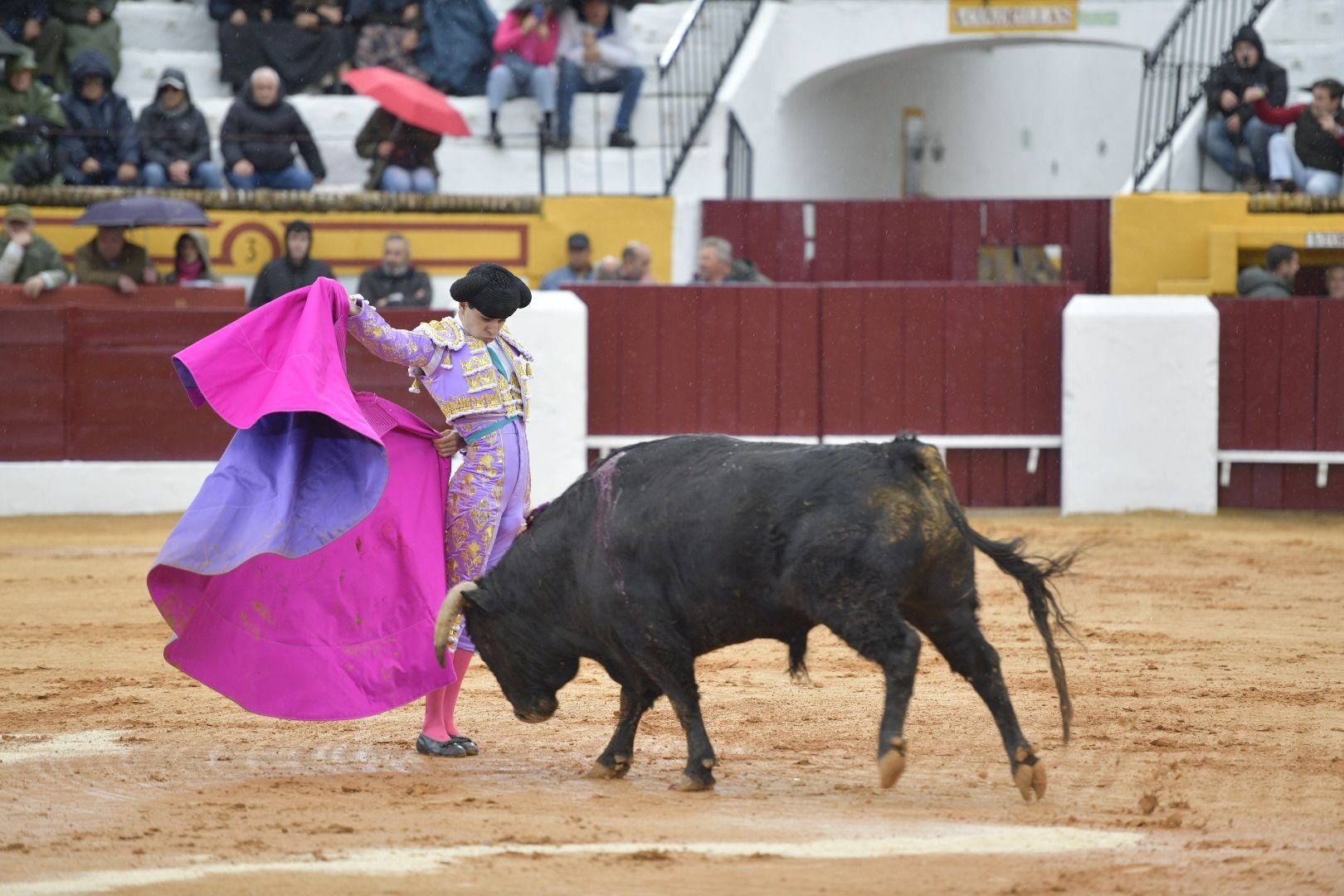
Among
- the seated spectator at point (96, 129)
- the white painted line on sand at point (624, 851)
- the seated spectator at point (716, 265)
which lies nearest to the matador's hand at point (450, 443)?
the white painted line on sand at point (624, 851)

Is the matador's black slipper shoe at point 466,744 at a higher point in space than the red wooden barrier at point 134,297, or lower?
lower

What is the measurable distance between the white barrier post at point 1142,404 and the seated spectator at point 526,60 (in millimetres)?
4269

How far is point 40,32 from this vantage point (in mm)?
13070

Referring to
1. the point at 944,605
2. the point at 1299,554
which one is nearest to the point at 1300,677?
the point at 944,605

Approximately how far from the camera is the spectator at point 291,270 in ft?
36.1

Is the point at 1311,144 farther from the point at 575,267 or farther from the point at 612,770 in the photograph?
the point at 612,770

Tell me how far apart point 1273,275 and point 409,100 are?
216 inches

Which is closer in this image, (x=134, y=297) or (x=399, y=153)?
(x=134, y=297)

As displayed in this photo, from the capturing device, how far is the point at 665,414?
10992mm

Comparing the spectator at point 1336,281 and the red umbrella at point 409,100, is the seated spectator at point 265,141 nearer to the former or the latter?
the red umbrella at point 409,100

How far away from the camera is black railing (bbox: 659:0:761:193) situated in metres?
13.1

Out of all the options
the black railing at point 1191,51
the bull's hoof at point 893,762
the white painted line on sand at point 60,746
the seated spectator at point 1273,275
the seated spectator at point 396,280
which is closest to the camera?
the bull's hoof at point 893,762

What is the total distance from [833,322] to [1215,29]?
4650 millimetres

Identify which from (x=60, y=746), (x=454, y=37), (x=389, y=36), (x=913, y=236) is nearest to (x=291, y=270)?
(x=389, y=36)
